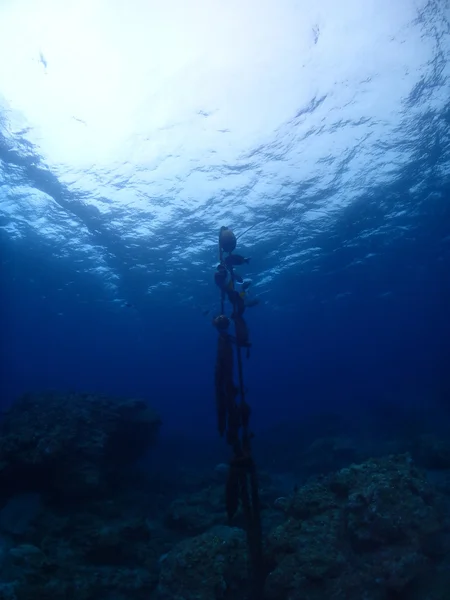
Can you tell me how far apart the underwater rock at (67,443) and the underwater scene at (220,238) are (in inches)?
2.7

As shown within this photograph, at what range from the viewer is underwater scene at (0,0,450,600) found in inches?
232

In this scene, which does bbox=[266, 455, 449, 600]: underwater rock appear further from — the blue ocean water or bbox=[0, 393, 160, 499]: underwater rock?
the blue ocean water

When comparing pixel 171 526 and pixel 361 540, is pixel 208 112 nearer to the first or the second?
pixel 361 540

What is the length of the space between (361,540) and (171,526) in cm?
695

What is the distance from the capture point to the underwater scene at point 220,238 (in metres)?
5.90

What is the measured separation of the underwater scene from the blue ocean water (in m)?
0.08

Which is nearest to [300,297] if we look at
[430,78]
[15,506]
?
[430,78]

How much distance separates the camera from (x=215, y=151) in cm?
1514

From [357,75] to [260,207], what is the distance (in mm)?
8144

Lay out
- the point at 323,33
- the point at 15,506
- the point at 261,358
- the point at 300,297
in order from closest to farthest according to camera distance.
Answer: the point at 15,506 < the point at 323,33 < the point at 300,297 < the point at 261,358

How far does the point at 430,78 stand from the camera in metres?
13.1

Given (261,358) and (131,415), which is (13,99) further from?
(261,358)

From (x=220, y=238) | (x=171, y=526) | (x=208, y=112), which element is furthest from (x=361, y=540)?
(x=208, y=112)

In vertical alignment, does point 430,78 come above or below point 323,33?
above
